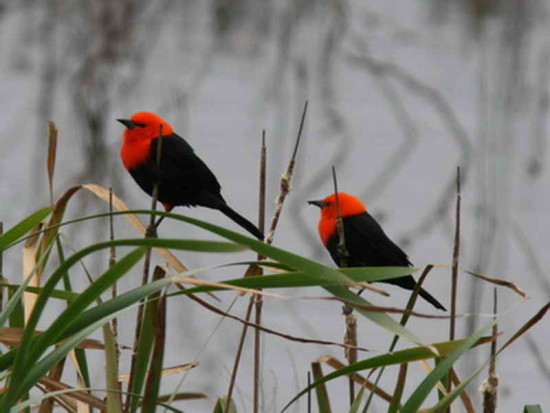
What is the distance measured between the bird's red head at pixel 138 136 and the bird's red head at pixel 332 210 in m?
0.36

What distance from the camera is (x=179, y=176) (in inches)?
77.4

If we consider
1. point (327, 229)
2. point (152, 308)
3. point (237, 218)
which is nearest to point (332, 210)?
point (327, 229)

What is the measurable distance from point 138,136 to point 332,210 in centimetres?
44

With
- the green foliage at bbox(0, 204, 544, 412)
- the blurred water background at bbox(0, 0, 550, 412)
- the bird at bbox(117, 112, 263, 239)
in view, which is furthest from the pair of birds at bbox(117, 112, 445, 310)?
the blurred water background at bbox(0, 0, 550, 412)

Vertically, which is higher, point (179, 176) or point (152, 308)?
point (179, 176)

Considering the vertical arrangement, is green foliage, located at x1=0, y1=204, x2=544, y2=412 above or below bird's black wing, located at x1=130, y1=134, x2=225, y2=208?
below

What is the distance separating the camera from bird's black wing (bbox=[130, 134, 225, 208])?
1.94 meters

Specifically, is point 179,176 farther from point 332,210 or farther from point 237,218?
point 332,210

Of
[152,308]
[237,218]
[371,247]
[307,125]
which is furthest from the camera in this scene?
[307,125]

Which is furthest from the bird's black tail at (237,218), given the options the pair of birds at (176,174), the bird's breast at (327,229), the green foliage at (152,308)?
the green foliage at (152,308)

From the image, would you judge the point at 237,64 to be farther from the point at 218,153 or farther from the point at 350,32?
the point at 350,32

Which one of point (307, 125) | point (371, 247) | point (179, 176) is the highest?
point (307, 125)

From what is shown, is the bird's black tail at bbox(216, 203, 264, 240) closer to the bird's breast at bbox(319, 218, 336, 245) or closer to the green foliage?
the bird's breast at bbox(319, 218, 336, 245)

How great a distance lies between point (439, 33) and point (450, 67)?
0.63 m
